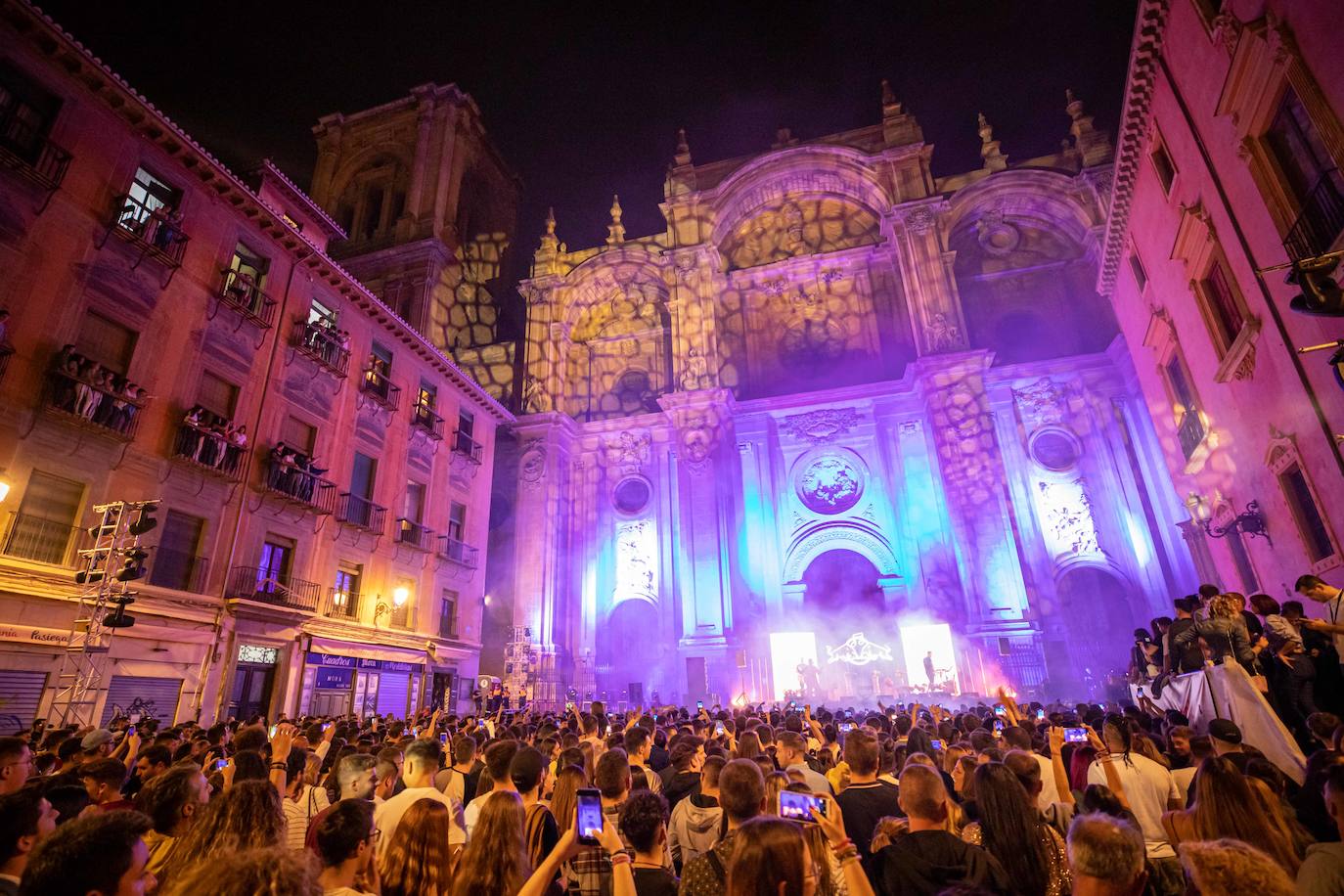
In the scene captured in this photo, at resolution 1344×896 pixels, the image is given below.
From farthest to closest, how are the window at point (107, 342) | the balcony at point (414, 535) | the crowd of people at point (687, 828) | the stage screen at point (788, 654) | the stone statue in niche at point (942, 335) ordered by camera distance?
the stone statue in niche at point (942, 335)
the stage screen at point (788, 654)
the balcony at point (414, 535)
the window at point (107, 342)
the crowd of people at point (687, 828)

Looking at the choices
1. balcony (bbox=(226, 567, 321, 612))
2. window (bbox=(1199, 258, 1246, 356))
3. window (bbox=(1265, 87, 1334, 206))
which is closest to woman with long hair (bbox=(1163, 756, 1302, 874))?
window (bbox=(1265, 87, 1334, 206))

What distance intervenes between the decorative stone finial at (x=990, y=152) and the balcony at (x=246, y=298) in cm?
2875

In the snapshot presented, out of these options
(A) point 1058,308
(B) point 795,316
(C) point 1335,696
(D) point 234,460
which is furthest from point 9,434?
(A) point 1058,308

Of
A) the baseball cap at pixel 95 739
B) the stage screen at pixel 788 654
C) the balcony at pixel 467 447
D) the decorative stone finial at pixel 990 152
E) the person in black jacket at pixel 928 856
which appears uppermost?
the decorative stone finial at pixel 990 152

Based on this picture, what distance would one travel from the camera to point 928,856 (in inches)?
128

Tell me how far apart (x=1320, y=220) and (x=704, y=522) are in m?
20.4

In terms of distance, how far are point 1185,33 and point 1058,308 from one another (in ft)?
55.7

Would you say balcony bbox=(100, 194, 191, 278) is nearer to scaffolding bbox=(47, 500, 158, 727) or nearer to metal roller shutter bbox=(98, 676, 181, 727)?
scaffolding bbox=(47, 500, 158, 727)

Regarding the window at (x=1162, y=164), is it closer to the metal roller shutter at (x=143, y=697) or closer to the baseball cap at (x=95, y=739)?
the baseball cap at (x=95, y=739)

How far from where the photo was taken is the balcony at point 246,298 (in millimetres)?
16594

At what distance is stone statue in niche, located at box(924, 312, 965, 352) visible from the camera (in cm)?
2661

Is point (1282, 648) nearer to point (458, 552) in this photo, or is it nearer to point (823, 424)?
point (823, 424)

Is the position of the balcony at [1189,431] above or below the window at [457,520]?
below

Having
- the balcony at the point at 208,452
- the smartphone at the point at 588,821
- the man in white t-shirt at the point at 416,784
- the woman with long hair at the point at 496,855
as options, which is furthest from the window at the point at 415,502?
the smartphone at the point at 588,821
